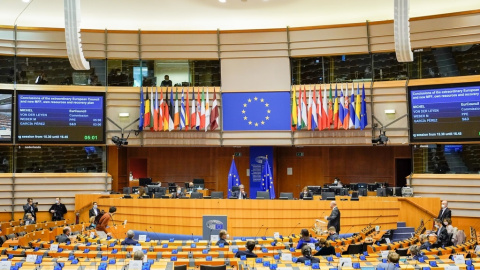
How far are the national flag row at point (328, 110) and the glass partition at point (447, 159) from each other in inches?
90.9

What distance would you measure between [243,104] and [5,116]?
347 inches

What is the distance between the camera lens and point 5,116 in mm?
20891

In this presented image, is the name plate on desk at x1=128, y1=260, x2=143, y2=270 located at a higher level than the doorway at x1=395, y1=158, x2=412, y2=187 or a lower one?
lower

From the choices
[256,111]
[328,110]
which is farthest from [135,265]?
[328,110]

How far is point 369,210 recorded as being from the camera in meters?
17.4

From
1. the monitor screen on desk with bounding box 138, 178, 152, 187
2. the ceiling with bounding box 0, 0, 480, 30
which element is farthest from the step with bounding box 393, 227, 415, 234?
the monitor screen on desk with bounding box 138, 178, 152, 187

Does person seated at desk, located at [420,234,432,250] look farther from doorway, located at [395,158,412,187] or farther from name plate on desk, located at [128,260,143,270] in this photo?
doorway, located at [395,158,412,187]

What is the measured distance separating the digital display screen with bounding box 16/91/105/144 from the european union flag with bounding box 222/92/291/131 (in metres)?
4.82

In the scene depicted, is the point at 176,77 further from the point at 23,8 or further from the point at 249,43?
the point at 23,8

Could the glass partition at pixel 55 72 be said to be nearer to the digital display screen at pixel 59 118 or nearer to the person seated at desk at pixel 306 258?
the digital display screen at pixel 59 118

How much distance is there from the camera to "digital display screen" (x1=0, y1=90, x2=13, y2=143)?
20812 millimetres

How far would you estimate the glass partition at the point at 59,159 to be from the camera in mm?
21297

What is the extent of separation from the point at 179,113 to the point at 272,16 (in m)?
5.28

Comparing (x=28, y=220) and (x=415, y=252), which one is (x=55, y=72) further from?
(x=415, y=252)
